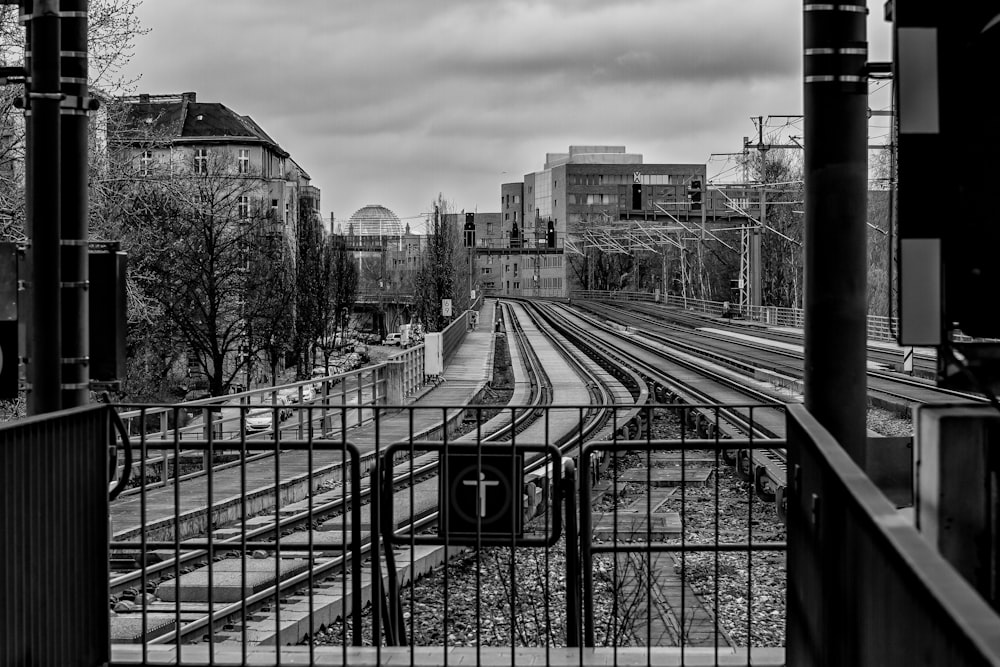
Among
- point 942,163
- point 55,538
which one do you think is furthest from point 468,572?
point 942,163

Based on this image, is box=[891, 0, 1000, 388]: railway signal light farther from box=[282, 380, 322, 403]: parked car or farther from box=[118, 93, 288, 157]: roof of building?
box=[118, 93, 288, 157]: roof of building

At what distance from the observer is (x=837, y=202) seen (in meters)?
5.94

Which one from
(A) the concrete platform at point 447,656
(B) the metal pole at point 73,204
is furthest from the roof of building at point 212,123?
(A) the concrete platform at point 447,656

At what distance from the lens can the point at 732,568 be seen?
1155 centimetres

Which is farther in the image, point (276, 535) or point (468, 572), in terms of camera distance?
point (468, 572)

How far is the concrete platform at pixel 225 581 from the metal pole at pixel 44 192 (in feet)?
10.3

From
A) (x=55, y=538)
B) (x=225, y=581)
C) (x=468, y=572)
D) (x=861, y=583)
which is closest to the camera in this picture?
(x=861, y=583)

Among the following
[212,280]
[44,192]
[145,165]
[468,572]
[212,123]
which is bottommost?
[468,572]

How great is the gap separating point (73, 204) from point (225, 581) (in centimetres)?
437

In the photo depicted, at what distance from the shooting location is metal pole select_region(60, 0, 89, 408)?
6695 millimetres

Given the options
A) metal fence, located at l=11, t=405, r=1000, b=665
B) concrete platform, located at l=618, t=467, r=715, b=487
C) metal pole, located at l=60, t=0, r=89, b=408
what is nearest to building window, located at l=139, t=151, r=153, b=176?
concrete platform, located at l=618, t=467, r=715, b=487

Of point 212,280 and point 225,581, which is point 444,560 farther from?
point 212,280

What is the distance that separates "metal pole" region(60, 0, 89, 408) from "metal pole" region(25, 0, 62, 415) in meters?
0.08

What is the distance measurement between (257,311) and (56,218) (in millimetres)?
33414
